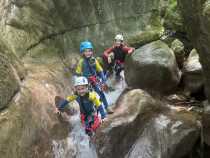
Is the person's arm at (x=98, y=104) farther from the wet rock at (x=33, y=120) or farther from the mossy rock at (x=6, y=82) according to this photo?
the mossy rock at (x=6, y=82)

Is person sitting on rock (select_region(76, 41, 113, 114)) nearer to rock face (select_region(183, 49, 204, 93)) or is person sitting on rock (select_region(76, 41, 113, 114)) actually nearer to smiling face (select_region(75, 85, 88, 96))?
smiling face (select_region(75, 85, 88, 96))

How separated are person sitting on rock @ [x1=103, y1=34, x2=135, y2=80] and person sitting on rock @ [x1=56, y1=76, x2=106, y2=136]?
3731 mm

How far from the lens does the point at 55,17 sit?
13.7m

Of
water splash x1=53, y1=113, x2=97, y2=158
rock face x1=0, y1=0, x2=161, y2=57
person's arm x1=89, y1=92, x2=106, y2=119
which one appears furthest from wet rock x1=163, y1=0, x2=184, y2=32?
water splash x1=53, y1=113, x2=97, y2=158

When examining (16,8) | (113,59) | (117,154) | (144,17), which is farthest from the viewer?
(144,17)

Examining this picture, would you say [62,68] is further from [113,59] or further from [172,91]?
[172,91]

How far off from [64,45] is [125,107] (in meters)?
5.27

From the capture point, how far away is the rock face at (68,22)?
38.5ft

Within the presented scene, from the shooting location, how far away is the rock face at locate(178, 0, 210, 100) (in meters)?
7.55

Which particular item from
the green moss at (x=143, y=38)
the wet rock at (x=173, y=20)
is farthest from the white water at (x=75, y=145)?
the green moss at (x=143, y=38)

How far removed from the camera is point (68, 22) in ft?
47.0

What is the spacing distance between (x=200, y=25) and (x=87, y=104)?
117 inches

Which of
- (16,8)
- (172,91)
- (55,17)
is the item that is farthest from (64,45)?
(172,91)

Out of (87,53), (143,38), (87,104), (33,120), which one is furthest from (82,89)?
(143,38)
